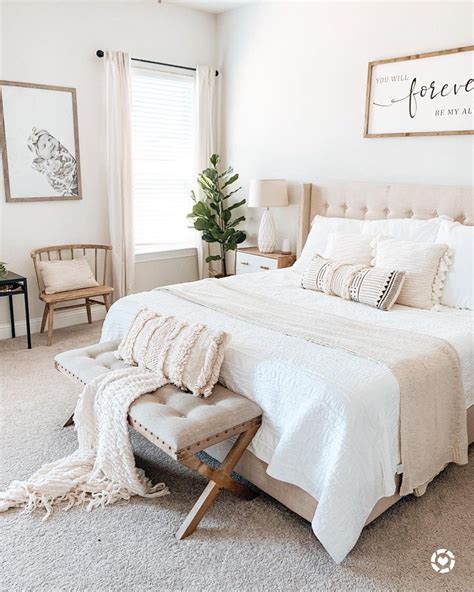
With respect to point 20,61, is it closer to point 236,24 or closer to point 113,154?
point 113,154

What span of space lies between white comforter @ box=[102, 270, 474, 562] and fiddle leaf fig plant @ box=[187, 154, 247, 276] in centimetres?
256

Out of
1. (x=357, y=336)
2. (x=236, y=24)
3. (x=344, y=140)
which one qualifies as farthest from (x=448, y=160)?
(x=236, y=24)

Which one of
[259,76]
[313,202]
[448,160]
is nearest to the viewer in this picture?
[448,160]

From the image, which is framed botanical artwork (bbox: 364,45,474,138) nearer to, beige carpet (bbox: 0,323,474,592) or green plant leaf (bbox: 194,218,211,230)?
green plant leaf (bbox: 194,218,211,230)

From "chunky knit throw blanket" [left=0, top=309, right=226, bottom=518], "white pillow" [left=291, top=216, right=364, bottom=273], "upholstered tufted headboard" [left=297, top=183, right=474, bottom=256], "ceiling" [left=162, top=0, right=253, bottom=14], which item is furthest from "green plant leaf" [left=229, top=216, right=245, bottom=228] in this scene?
"chunky knit throw blanket" [left=0, top=309, right=226, bottom=518]

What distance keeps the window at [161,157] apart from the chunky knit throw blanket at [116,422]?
2.78 metres

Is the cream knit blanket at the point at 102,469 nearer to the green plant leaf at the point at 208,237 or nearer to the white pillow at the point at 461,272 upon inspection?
the white pillow at the point at 461,272

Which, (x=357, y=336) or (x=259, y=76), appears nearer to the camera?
(x=357, y=336)

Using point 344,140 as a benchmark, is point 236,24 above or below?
above

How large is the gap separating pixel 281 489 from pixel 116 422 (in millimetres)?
740

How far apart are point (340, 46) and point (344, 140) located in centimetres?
71

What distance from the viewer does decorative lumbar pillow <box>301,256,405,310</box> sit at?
2.92 metres

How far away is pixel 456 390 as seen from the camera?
230 cm

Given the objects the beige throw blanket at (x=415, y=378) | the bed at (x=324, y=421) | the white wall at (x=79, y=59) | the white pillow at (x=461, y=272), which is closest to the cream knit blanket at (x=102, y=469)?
the bed at (x=324, y=421)
